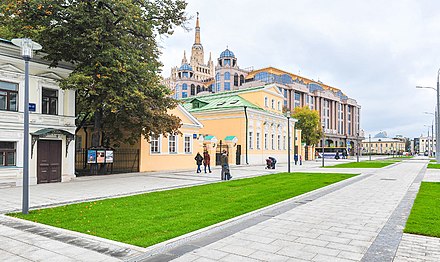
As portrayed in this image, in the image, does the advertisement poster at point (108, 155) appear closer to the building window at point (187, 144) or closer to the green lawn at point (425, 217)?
the building window at point (187, 144)

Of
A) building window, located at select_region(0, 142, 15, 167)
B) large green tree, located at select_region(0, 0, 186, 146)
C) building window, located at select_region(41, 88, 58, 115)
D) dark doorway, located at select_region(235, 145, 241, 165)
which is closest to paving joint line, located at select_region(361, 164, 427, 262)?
large green tree, located at select_region(0, 0, 186, 146)

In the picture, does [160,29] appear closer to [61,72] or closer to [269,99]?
[61,72]

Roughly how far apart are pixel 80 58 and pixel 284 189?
528 inches

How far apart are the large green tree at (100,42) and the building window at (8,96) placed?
89.2 inches

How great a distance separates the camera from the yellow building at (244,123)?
1486 inches

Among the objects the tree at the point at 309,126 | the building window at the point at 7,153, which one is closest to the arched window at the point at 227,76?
the tree at the point at 309,126

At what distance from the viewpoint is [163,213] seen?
930 cm

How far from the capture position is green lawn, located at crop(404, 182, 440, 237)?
729cm

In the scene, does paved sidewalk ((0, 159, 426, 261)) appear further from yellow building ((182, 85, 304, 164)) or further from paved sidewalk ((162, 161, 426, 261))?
yellow building ((182, 85, 304, 164))

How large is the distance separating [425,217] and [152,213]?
289 inches

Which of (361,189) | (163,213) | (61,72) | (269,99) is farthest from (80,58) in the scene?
(269,99)

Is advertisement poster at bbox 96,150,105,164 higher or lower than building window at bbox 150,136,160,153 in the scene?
lower

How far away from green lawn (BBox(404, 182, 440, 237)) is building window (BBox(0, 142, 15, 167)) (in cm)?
1698

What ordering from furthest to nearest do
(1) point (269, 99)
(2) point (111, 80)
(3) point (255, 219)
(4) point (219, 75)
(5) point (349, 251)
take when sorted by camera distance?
(4) point (219, 75) → (1) point (269, 99) → (2) point (111, 80) → (3) point (255, 219) → (5) point (349, 251)
